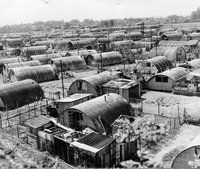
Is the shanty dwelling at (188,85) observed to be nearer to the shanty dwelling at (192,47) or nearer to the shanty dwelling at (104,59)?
the shanty dwelling at (104,59)

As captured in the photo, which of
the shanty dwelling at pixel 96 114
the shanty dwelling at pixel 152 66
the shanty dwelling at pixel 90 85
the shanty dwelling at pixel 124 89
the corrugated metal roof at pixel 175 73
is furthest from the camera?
the shanty dwelling at pixel 152 66

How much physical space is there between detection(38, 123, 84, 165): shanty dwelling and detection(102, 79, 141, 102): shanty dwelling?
9.89m

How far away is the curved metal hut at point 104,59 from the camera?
45.8 metres

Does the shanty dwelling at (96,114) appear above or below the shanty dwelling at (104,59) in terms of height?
below

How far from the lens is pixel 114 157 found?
46.9 feet

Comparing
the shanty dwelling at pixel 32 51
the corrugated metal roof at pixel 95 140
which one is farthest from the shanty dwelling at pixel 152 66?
the shanty dwelling at pixel 32 51

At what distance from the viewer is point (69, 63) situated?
4375 cm

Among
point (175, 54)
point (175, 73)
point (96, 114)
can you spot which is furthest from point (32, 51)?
point (96, 114)

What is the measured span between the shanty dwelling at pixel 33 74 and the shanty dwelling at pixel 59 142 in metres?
19.6

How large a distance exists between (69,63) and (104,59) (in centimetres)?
613

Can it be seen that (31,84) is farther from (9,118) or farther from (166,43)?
(166,43)

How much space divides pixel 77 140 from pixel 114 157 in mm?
2177

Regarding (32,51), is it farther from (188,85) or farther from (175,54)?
(188,85)

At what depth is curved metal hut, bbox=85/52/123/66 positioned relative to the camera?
150 feet
